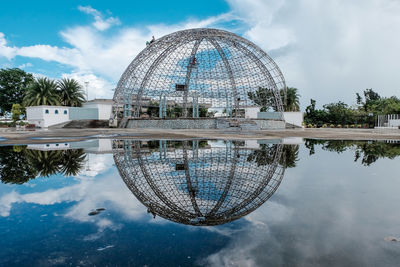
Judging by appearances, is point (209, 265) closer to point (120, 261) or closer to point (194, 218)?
point (120, 261)

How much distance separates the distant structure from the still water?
30.5 meters

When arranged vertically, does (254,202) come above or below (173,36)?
below

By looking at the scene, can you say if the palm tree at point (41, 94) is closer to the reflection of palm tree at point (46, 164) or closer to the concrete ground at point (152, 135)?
the concrete ground at point (152, 135)

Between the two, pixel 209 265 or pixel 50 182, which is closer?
pixel 209 265

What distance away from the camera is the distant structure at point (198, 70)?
112 ft

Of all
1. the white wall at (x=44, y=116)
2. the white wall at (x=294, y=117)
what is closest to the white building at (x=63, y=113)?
the white wall at (x=44, y=116)

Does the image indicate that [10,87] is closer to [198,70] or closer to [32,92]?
[32,92]

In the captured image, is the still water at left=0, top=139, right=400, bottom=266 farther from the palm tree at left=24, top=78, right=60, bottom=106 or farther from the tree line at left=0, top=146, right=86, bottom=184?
the palm tree at left=24, top=78, right=60, bottom=106

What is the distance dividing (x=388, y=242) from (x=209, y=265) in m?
2.19

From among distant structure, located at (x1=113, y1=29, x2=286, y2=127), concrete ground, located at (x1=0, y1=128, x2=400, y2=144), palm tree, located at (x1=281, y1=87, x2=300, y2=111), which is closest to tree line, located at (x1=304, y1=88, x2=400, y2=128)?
palm tree, located at (x1=281, y1=87, x2=300, y2=111)

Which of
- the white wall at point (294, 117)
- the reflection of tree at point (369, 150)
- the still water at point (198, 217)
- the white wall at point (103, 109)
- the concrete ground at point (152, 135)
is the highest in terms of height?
the white wall at point (103, 109)

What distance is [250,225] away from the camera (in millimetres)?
3242

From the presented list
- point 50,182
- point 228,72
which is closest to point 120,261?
point 50,182

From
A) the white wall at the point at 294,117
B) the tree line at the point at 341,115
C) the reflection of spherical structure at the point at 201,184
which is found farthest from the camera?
the tree line at the point at 341,115
